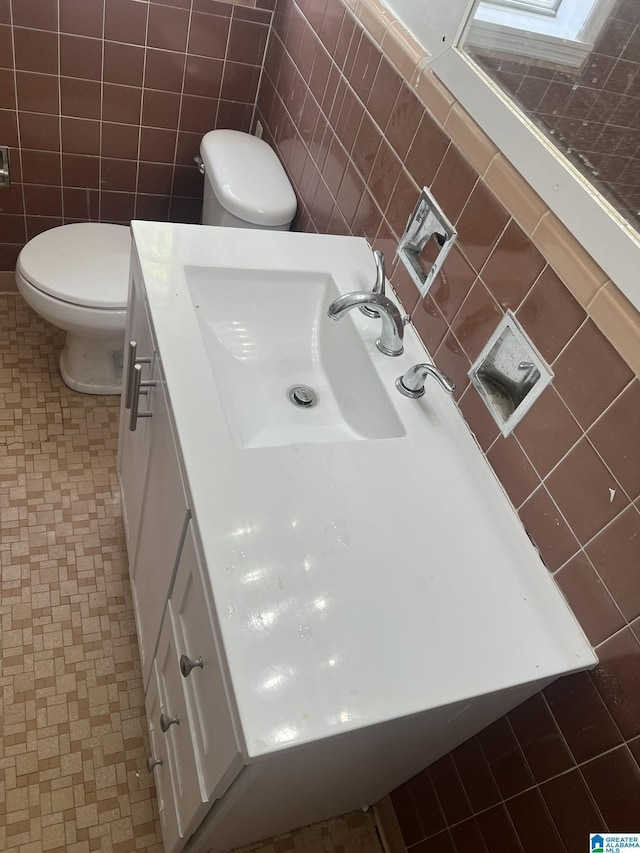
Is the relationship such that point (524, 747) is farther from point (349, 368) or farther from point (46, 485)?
point (46, 485)

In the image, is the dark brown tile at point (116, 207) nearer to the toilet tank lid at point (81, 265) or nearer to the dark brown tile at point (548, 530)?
the toilet tank lid at point (81, 265)

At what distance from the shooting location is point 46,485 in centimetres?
173

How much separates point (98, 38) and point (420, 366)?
1.47 meters

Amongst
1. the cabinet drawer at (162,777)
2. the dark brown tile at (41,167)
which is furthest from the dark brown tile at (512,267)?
the dark brown tile at (41,167)

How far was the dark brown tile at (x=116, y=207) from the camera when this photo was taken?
6.96ft

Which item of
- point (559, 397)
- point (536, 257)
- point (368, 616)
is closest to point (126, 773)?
point (368, 616)

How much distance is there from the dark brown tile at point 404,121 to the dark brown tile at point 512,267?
0.35 metres

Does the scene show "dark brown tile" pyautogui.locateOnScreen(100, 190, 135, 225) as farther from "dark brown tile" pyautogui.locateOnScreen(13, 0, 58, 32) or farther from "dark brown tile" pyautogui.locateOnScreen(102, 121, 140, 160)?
"dark brown tile" pyautogui.locateOnScreen(13, 0, 58, 32)

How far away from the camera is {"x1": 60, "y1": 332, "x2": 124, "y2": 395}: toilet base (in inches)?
75.4

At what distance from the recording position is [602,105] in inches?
35.1

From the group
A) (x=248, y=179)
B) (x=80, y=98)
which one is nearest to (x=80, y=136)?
(x=80, y=98)

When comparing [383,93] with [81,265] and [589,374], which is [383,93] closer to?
[589,374]

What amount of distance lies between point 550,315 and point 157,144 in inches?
63.7

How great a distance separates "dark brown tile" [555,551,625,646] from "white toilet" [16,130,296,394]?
1168mm
